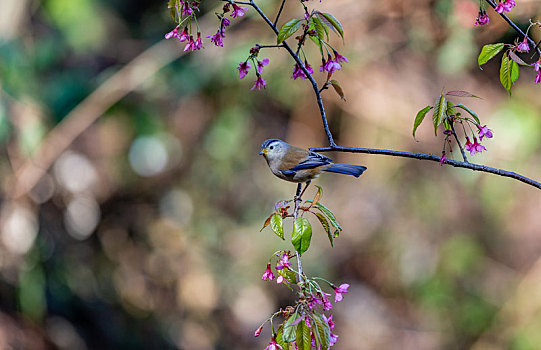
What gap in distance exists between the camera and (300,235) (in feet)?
4.15

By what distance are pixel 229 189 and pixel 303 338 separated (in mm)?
3962

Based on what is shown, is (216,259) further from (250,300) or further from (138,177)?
(138,177)

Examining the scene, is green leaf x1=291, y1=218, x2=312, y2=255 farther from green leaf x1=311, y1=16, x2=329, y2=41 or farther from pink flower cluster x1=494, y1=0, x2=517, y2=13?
pink flower cluster x1=494, y1=0, x2=517, y2=13

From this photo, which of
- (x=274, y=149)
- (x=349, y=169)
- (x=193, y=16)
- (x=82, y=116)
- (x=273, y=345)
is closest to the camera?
(x=273, y=345)

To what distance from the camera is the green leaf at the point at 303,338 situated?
3.86 feet

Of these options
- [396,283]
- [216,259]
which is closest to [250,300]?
[216,259]

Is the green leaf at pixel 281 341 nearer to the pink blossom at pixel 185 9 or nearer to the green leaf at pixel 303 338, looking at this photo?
the green leaf at pixel 303 338

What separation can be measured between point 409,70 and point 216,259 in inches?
89.5

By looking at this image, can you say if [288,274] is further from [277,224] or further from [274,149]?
[274,149]

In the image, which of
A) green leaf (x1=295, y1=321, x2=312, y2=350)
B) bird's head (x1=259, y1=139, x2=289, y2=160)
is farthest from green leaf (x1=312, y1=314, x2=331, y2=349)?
bird's head (x1=259, y1=139, x2=289, y2=160)

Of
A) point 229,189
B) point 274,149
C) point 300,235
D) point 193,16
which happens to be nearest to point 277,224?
point 300,235

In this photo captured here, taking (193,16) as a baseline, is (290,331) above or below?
below

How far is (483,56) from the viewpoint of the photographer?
133 centimetres

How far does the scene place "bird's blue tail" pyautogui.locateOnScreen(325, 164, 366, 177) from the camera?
177 centimetres
